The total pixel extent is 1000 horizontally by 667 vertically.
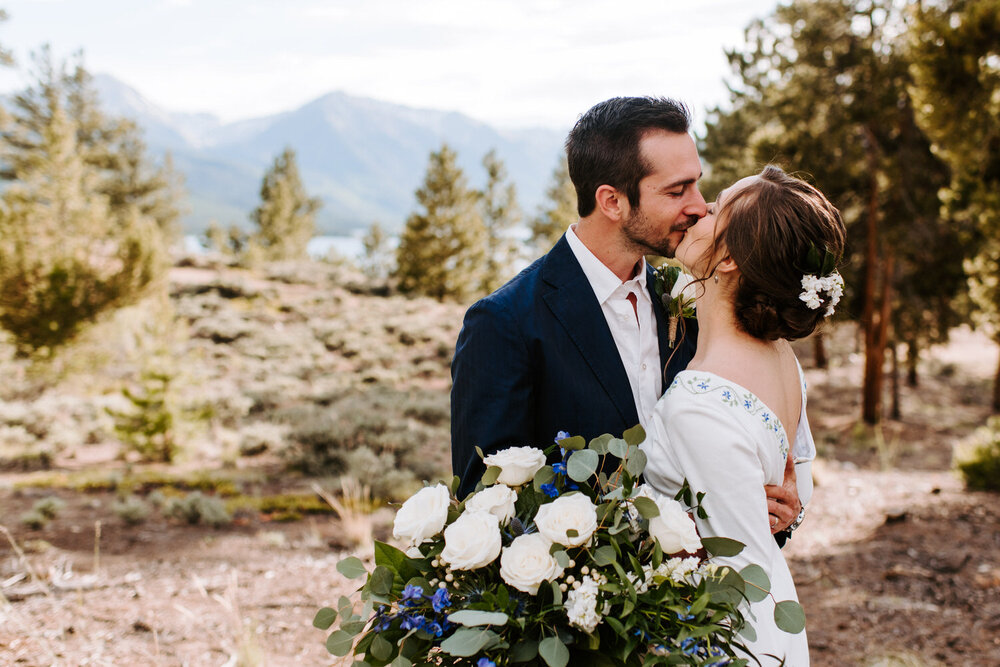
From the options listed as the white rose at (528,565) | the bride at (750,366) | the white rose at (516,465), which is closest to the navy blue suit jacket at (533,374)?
the bride at (750,366)

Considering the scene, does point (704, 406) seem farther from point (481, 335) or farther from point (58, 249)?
point (58, 249)

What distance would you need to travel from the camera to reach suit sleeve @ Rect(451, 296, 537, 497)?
2.15 meters

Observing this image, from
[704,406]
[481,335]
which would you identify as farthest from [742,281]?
[481,335]

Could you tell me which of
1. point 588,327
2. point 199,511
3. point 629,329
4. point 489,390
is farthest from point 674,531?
point 199,511

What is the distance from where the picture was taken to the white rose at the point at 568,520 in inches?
61.9

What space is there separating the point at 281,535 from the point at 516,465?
5867 mm

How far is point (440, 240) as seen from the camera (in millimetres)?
33375

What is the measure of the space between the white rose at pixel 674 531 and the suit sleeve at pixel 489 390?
2.07 feet

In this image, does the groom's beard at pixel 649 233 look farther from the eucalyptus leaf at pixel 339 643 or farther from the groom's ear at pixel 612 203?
the eucalyptus leaf at pixel 339 643

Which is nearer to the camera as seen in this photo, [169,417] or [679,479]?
[679,479]

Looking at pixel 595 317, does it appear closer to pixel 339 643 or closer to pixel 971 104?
pixel 339 643

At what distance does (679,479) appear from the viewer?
196 centimetres

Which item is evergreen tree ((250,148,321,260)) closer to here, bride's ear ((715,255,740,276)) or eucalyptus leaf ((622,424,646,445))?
→ bride's ear ((715,255,740,276))

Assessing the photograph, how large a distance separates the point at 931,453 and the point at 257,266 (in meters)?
30.9
